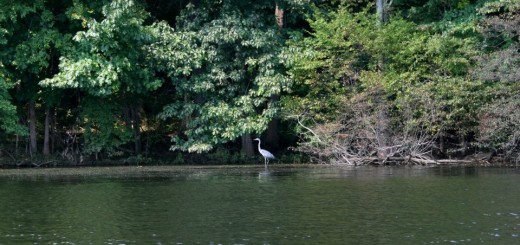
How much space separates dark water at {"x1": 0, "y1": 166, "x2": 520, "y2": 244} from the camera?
16344 mm

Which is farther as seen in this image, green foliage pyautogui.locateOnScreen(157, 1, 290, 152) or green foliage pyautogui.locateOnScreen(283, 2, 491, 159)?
green foliage pyautogui.locateOnScreen(157, 1, 290, 152)

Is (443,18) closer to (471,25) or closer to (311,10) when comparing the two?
(471,25)

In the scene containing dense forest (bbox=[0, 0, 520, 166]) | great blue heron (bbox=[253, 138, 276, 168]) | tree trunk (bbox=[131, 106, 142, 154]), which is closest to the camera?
dense forest (bbox=[0, 0, 520, 166])

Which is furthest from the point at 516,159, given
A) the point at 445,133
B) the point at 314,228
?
the point at 314,228

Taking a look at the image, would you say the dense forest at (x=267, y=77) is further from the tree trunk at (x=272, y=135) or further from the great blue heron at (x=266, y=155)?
the tree trunk at (x=272, y=135)

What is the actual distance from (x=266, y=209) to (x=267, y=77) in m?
15.1

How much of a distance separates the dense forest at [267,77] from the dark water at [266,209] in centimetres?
508

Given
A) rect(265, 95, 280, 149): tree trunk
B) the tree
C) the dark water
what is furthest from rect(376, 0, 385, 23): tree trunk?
the dark water

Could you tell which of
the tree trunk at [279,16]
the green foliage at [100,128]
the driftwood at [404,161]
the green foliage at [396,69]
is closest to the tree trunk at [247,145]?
the green foliage at [396,69]

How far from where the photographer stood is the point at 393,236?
16.2 metres

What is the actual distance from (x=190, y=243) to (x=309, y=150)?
760 inches

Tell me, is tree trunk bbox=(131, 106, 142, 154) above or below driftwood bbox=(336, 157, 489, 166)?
above

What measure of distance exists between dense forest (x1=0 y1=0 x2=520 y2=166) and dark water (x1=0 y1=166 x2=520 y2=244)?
16.7 feet

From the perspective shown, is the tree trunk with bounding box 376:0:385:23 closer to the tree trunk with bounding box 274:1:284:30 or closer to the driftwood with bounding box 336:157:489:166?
the tree trunk with bounding box 274:1:284:30
